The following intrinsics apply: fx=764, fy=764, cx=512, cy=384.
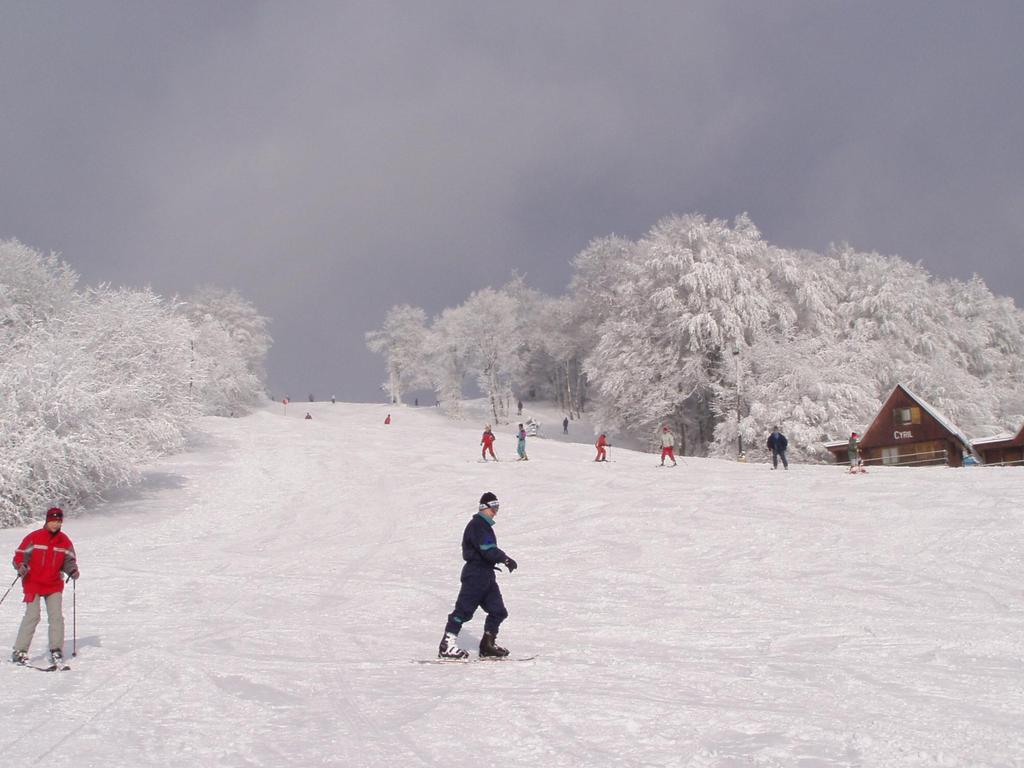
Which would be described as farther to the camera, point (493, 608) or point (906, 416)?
point (906, 416)

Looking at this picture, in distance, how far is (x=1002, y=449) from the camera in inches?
1452

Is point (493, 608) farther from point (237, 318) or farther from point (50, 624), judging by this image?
point (237, 318)

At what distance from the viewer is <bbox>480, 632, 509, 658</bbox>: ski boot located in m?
8.58

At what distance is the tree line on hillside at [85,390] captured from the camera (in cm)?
2208

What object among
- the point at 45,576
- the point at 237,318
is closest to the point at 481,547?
the point at 45,576

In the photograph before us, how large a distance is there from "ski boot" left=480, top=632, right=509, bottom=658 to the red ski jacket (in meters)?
4.85

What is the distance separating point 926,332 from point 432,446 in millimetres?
36893

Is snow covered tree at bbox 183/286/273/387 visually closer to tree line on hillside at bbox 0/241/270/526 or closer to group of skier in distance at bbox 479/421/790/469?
tree line on hillside at bbox 0/241/270/526

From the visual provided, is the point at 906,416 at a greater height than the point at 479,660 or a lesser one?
greater

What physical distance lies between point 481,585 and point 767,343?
40.3m

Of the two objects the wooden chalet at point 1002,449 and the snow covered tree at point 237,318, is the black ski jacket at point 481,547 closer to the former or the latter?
the wooden chalet at point 1002,449

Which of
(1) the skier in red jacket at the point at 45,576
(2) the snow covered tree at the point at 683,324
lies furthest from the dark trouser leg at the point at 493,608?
(2) the snow covered tree at the point at 683,324

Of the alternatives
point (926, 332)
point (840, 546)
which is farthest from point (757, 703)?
point (926, 332)

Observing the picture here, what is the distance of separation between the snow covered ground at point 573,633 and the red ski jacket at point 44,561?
925 mm
